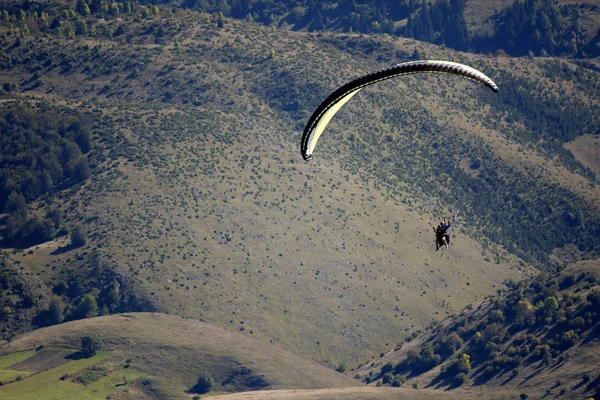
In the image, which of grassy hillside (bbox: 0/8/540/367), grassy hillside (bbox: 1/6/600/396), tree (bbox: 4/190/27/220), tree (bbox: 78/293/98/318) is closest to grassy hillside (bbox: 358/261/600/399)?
grassy hillside (bbox: 0/8/540/367)

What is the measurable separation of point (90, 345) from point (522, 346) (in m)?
49.9

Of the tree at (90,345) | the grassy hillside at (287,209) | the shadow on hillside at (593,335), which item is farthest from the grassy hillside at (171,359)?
the shadow on hillside at (593,335)

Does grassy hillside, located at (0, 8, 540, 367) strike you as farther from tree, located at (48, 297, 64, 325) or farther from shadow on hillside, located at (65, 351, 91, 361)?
shadow on hillside, located at (65, 351, 91, 361)

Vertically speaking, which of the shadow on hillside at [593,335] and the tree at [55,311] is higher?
the tree at [55,311]

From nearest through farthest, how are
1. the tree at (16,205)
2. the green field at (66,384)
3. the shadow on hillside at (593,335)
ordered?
the green field at (66,384) → the shadow on hillside at (593,335) → the tree at (16,205)

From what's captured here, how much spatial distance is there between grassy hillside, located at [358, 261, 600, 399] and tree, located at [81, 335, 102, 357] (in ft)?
106

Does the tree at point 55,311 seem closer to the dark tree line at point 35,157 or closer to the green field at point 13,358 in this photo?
the green field at point 13,358

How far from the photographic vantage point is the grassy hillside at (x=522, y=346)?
104 metres

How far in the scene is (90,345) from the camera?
116250mm

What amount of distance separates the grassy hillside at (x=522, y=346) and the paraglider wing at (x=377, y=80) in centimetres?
6093

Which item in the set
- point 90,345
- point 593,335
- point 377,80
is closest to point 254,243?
point 90,345

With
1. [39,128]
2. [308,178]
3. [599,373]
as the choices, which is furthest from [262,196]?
[599,373]

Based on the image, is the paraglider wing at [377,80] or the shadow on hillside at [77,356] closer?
the paraglider wing at [377,80]

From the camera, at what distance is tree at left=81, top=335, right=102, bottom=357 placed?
115812mm
